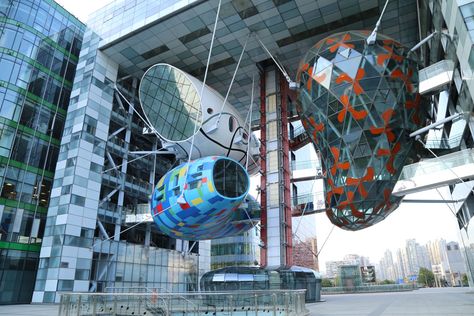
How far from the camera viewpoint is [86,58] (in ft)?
115

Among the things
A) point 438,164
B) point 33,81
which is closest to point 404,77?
point 438,164

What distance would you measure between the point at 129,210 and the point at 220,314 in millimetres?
22926

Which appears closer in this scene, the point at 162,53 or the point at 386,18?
the point at 386,18

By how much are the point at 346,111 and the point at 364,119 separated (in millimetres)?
1156

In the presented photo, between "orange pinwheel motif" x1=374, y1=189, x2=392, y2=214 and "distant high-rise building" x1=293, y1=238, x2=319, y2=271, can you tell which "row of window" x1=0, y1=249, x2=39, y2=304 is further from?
"distant high-rise building" x1=293, y1=238, x2=319, y2=271

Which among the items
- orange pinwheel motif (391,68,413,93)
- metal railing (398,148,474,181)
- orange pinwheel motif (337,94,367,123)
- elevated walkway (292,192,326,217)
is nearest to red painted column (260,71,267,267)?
elevated walkway (292,192,326,217)

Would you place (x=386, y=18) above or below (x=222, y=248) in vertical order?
above

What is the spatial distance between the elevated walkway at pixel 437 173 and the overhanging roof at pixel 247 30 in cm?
1386

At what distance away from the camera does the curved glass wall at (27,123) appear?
93.8ft

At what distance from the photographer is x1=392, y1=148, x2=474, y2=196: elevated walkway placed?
19.3 metres

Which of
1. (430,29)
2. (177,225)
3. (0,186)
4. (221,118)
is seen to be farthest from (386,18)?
(0,186)

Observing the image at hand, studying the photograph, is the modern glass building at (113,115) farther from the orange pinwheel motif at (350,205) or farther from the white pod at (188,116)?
the orange pinwheel motif at (350,205)

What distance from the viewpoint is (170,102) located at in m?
30.2

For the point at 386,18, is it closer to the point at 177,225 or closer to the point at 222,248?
the point at 177,225
